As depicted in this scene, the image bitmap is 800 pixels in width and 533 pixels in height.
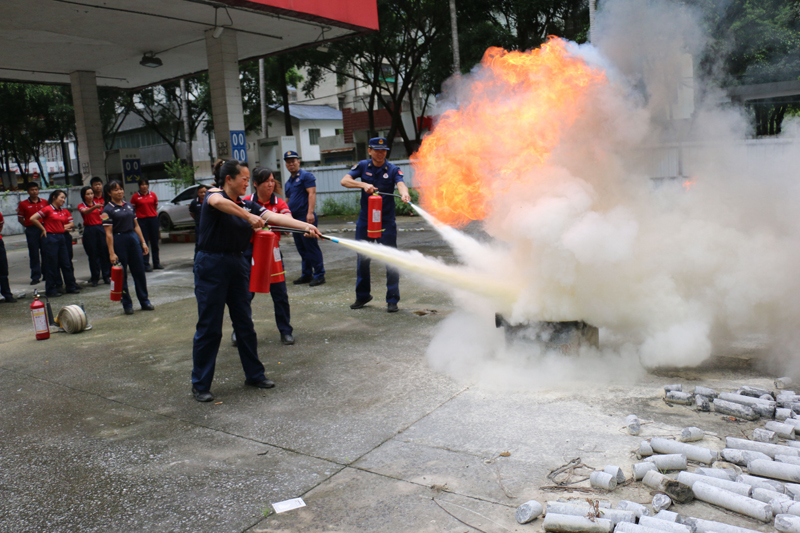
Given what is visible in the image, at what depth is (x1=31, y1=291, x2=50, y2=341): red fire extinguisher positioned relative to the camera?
6809 mm

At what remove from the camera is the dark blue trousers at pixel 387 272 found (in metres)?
7.21

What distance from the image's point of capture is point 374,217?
7113 mm

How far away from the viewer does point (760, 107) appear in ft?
40.5

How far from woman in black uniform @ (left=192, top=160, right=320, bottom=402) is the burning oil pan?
2276 mm

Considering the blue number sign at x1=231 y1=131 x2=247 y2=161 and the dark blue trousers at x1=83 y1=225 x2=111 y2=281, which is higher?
the blue number sign at x1=231 y1=131 x2=247 y2=161

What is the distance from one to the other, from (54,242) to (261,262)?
22.0 feet

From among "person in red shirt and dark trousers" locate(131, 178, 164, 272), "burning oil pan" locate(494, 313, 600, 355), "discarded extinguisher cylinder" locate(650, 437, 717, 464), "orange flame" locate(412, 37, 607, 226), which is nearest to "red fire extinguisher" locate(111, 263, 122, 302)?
"person in red shirt and dark trousers" locate(131, 178, 164, 272)

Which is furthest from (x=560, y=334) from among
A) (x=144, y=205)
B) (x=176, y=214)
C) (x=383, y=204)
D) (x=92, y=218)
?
(x=176, y=214)

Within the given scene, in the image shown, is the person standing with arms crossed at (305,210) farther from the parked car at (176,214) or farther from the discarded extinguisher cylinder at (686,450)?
the parked car at (176,214)

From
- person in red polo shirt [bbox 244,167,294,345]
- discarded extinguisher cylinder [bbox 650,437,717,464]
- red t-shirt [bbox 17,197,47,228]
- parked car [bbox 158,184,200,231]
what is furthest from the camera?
parked car [bbox 158,184,200,231]

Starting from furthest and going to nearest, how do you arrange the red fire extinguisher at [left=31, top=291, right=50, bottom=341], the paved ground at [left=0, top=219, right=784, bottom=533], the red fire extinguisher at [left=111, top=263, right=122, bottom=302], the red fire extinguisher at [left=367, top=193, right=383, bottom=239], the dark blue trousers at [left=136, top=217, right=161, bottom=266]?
the dark blue trousers at [left=136, top=217, right=161, bottom=266], the red fire extinguisher at [left=111, top=263, right=122, bottom=302], the red fire extinguisher at [left=367, top=193, right=383, bottom=239], the red fire extinguisher at [left=31, top=291, right=50, bottom=341], the paved ground at [left=0, top=219, right=784, bottom=533]

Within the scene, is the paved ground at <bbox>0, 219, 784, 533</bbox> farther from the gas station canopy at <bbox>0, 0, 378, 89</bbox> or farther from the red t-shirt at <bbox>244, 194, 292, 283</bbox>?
the gas station canopy at <bbox>0, 0, 378, 89</bbox>

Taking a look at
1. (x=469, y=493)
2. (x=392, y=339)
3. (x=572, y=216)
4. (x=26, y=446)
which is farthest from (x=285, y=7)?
(x=469, y=493)

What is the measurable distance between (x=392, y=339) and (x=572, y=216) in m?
2.40
